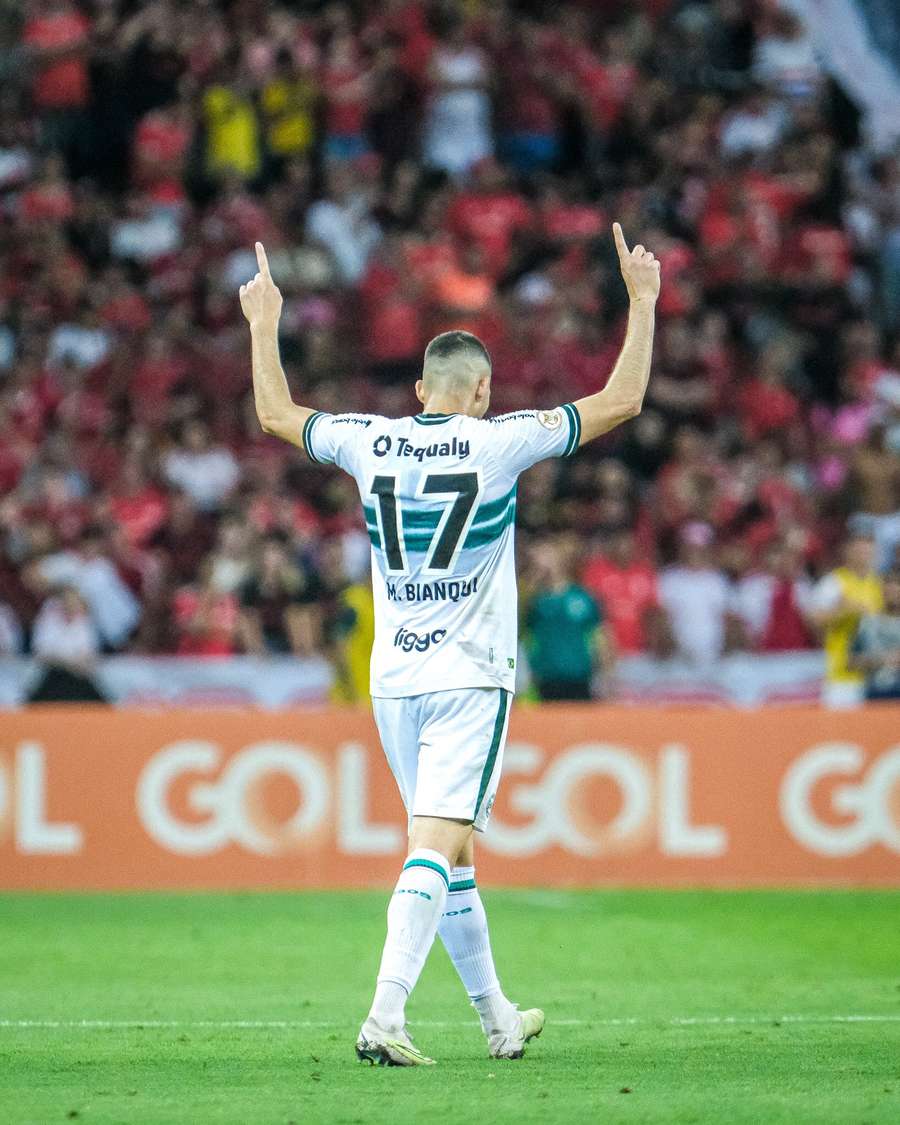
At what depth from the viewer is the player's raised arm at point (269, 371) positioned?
727 cm

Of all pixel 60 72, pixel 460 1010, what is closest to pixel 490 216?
pixel 60 72

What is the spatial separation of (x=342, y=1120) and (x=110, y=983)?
13.8 feet

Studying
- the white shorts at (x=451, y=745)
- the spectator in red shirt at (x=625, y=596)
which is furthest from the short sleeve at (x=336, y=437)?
the spectator in red shirt at (x=625, y=596)

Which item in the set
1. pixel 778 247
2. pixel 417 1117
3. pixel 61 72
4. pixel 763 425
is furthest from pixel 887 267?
pixel 417 1117

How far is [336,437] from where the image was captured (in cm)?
712

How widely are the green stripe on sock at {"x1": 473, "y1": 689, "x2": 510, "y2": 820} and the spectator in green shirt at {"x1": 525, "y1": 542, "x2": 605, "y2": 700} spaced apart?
870 cm

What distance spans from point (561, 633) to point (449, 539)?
8.82m

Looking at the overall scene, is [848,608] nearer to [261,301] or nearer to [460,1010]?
[460,1010]

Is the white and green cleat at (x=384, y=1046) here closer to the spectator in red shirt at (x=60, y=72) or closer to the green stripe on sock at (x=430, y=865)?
the green stripe on sock at (x=430, y=865)

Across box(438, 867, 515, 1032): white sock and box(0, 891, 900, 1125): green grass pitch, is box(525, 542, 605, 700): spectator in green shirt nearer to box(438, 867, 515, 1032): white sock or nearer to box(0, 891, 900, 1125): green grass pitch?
box(0, 891, 900, 1125): green grass pitch

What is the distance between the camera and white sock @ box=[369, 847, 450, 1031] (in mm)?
6566

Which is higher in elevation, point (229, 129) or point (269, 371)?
point (269, 371)

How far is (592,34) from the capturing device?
22.6 metres

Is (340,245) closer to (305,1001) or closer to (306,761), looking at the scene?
(306,761)
